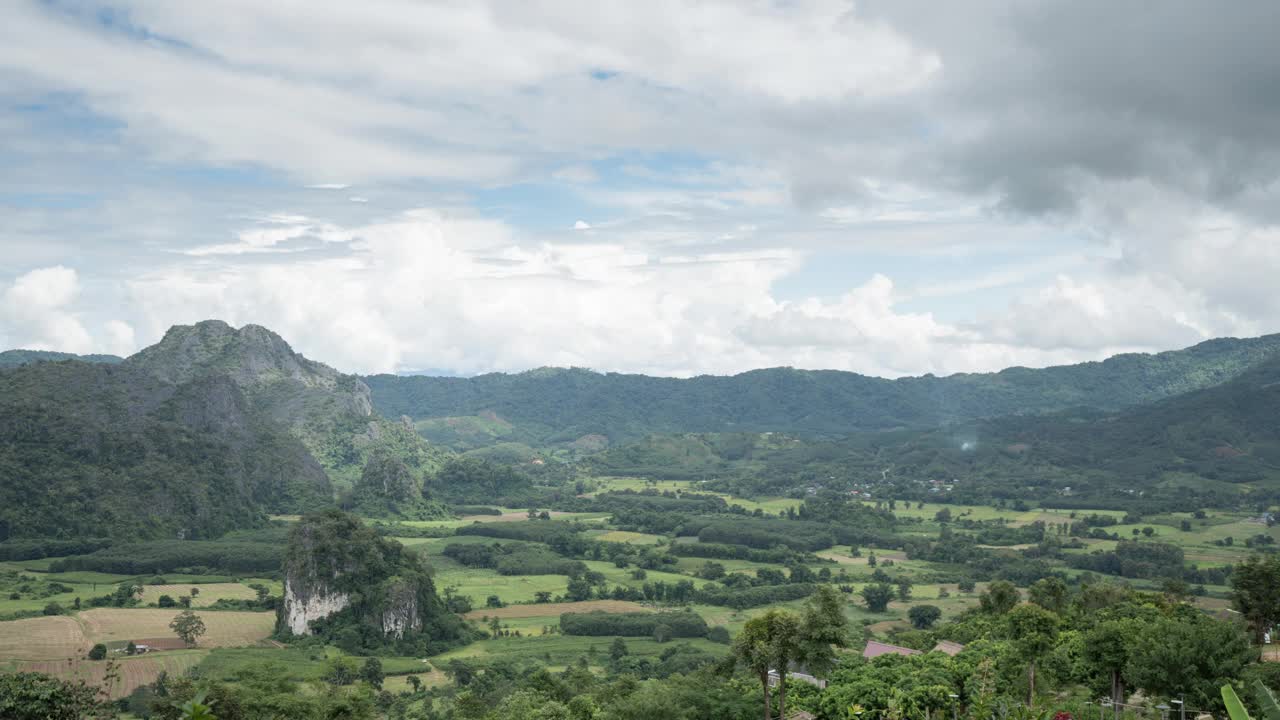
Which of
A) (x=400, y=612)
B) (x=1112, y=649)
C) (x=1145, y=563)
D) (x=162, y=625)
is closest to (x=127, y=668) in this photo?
(x=162, y=625)

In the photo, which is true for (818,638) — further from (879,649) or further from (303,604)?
(303,604)

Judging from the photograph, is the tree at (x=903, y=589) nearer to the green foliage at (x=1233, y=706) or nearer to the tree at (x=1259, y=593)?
the tree at (x=1259, y=593)

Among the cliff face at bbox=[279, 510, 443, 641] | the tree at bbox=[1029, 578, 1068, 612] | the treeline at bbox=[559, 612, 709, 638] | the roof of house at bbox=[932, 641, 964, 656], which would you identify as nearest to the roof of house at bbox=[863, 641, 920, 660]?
the roof of house at bbox=[932, 641, 964, 656]

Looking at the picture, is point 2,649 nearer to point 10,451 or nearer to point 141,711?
point 141,711

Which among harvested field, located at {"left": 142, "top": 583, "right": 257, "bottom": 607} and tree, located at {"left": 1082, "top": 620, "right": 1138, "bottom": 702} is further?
harvested field, located at {"left": 142, "top": 583, "right": 257, "bottom": 607}

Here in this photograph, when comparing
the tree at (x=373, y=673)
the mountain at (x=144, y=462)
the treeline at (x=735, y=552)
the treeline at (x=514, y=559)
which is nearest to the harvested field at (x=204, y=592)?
the tree at (x=373, y=673)

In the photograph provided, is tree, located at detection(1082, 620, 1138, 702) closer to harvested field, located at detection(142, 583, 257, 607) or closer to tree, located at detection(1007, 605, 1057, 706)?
tree, located at detection(1007, 605, 1057, 706)

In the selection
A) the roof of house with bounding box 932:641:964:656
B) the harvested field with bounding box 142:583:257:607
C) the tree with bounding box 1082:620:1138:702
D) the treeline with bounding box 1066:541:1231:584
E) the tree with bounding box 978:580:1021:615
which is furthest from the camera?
the treeline with bounding box 1066:541:1231:584
